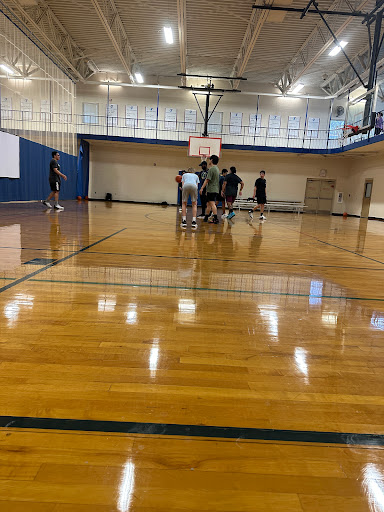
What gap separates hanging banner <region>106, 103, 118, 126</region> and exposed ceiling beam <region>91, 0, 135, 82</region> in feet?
10.4

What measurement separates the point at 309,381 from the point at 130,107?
22767mm

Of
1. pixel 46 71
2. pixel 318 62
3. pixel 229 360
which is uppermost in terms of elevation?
pixel 318 62

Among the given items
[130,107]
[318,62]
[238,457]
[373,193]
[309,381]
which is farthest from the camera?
[130,107]

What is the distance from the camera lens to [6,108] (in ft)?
37.3

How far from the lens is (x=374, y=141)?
51.4ft

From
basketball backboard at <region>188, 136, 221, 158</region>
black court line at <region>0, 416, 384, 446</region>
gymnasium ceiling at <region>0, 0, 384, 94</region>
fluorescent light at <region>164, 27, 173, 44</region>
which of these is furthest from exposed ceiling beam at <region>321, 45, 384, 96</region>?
black court line at <region>0, 416, 384, 446</region>

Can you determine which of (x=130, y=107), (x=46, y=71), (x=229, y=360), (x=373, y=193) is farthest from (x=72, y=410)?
(x=130, y=107)

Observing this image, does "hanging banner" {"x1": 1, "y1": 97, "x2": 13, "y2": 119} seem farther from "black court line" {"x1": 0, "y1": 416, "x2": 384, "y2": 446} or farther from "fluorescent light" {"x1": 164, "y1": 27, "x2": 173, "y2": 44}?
"black court line" {"x1": 0, "y1": 416, "x2": 384, "y2": 446}

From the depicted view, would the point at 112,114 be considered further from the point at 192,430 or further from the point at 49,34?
the point at 192,430

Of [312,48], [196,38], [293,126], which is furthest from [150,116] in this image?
[312,48]

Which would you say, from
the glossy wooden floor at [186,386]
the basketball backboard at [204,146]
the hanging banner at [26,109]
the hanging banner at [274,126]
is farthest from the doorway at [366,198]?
the glossy wooden floor at [186,386]

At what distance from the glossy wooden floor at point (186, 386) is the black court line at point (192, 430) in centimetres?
2

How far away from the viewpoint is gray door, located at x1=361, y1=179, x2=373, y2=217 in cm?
2008

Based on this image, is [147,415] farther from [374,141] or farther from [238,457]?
[374,141]
